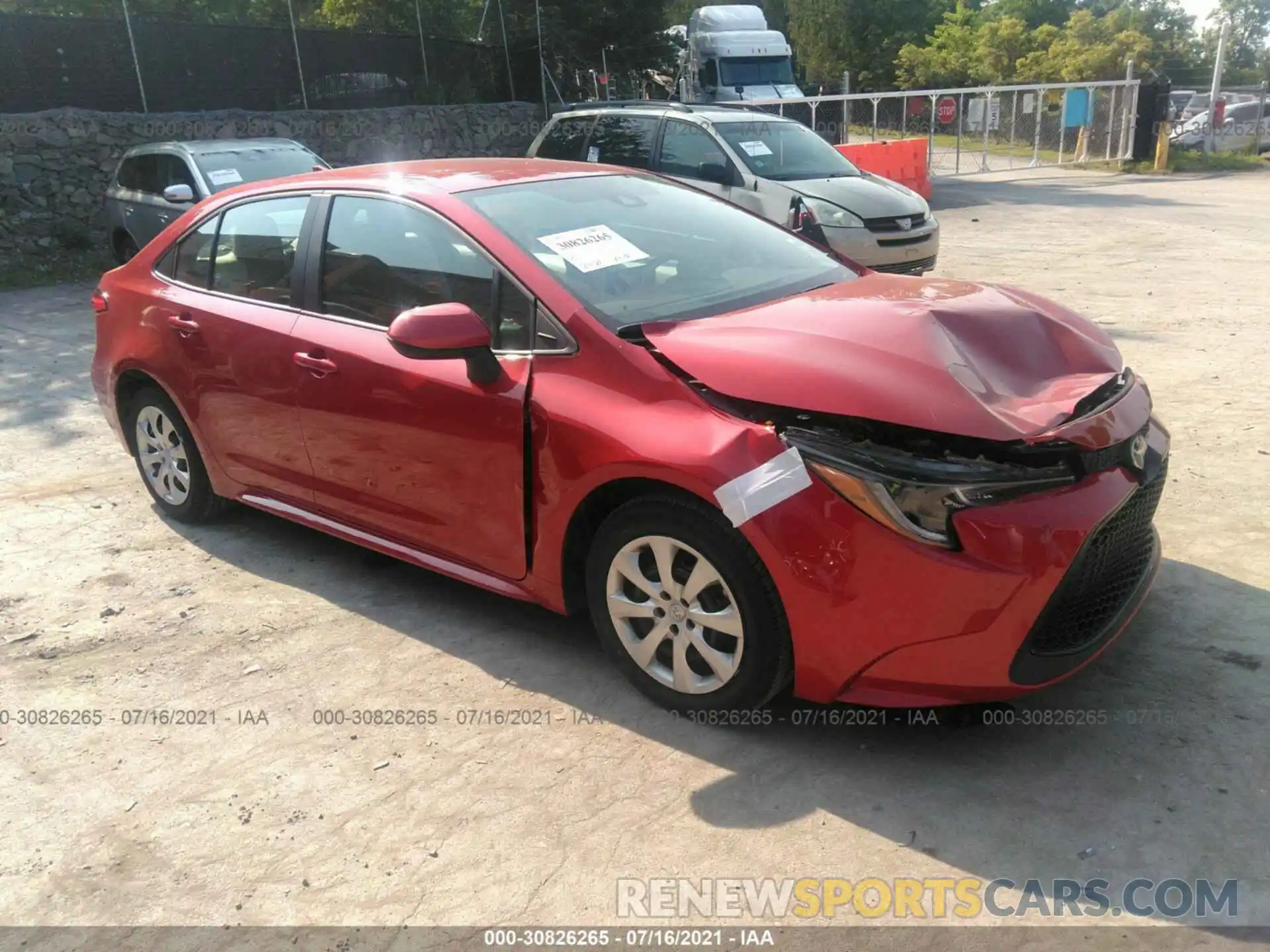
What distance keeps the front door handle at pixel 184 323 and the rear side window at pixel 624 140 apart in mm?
6959

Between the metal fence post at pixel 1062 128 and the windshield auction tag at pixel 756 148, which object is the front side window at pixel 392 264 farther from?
the metal fence post at pixel 1062 128

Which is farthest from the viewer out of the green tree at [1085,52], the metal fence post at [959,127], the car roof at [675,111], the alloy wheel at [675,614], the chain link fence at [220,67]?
the green tree at [1085,52]

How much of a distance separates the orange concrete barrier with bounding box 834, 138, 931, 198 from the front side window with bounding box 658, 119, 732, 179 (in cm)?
751

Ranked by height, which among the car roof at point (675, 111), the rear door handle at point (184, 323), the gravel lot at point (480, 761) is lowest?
the gravel lot at point (480, 761)

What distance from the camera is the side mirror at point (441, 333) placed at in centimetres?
338

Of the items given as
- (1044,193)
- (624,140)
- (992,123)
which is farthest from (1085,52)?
(624,140)

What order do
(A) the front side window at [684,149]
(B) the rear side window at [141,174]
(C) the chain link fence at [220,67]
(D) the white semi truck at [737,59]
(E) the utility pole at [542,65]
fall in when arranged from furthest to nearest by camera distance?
(D) the white semi truck at [737,59] < (E) the utility pole at [542,65] < (C) the chain link fence at [220,67] < (B) the rear side window at [141,174] < (A) the front side window at [684,149]

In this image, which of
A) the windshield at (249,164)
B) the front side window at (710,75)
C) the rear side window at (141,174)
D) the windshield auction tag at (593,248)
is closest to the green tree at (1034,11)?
the front side window at (710,75)

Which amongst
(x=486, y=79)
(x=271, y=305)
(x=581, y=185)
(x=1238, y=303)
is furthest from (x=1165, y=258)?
(x=486, y=79)

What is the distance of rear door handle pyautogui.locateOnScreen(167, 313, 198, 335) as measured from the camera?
4684 mm

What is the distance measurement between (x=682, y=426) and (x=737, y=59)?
23.0m

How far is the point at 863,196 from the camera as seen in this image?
10625 mm

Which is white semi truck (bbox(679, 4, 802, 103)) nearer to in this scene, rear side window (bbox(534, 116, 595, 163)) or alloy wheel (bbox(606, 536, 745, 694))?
rear side window (bbox(534, 116, 595, 163))

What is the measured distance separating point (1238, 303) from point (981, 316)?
683 centimetres
